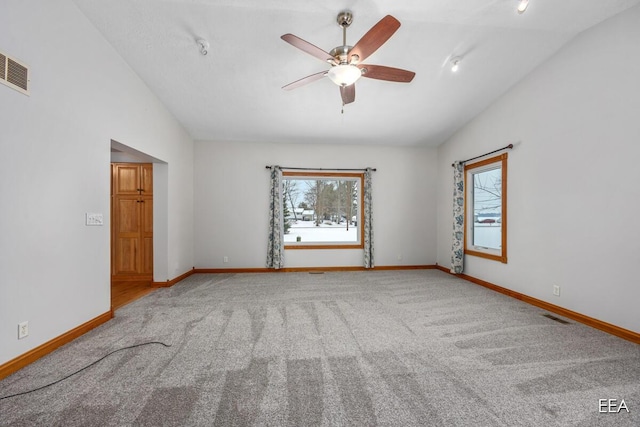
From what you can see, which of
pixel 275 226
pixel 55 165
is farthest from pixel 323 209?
pixel 55 165

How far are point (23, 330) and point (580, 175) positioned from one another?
209 inches

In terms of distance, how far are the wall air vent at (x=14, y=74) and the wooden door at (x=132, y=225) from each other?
2.58 metres

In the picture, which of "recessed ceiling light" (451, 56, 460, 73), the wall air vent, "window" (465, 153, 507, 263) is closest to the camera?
the wall air vent

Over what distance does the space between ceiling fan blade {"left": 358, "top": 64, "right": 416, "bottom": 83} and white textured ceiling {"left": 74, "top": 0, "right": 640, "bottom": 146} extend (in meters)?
0.55

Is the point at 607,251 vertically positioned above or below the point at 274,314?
above

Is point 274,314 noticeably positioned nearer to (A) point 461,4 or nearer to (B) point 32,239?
(B) point 32,239

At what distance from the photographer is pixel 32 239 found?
2.04 meters

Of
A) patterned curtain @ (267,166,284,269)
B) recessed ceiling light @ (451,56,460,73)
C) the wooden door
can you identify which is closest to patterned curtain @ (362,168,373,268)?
patterned curtain @ (267,166,284,269)

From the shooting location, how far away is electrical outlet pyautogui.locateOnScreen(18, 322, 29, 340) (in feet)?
6.34

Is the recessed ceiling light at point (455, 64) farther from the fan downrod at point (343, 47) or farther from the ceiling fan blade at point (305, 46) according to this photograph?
the ceiling fan blade at point (305, 46)

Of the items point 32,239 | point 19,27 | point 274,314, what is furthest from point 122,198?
point 274,314

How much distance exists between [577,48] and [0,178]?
212 inches

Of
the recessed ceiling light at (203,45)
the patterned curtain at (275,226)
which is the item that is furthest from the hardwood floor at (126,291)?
the recessed ceiling light at (203,45)

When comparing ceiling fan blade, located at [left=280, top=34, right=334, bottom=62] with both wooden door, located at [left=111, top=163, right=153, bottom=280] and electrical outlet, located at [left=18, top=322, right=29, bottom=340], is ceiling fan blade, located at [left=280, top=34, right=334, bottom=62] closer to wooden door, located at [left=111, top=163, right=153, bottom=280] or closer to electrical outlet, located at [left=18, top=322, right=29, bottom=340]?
electrical outlet, located at [left=18, top=322, right=29, bottom=340]
